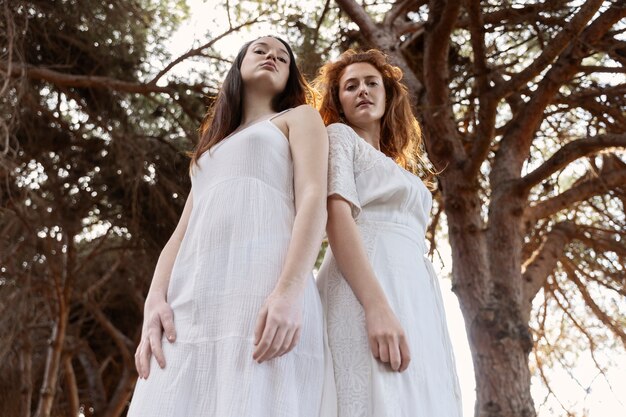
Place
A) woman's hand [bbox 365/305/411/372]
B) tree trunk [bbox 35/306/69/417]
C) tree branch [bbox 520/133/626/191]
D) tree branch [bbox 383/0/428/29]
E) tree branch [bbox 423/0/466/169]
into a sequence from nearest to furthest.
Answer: woman's hand [bbox 365/305/411/372], tree branch [bbox 520/133/626/191], tree branch [bbox 423/0/466/169], tree branch [bbox 383/0/428/29], tree trunk [bbox 35/306/69/417]

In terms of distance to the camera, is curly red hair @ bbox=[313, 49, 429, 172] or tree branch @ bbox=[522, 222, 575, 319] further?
tree branch @ bbox=[522, 222, 575, 319]

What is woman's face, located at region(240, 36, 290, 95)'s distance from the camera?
1.93 metres

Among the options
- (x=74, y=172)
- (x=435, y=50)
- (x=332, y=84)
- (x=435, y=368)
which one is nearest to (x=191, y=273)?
(x=435, y=368)

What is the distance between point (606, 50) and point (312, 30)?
173cm

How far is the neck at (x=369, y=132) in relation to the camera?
82.9 inches

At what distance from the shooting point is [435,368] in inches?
62.4

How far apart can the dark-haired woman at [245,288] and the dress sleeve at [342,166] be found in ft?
0.15

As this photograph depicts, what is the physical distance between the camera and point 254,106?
1927 mm

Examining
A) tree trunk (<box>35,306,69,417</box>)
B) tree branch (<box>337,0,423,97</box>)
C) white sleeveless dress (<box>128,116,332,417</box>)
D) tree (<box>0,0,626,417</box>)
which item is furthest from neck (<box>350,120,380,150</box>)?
tree trunk (<box>35,306,69,417</box>)

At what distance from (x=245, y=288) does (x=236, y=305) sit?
37mm

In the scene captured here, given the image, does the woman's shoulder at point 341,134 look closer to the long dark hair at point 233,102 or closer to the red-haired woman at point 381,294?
the red-haired woman at point 381,294

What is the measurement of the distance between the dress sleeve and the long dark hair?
0.16 metres

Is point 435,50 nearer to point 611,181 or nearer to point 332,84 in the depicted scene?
point 611,181

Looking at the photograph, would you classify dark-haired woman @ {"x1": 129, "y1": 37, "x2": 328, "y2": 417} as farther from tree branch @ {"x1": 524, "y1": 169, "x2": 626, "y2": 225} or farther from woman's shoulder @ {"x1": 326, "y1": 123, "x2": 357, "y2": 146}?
tree branch @ {"x1": 524, "y1": 169, "x2": 626, "y2": 225}
